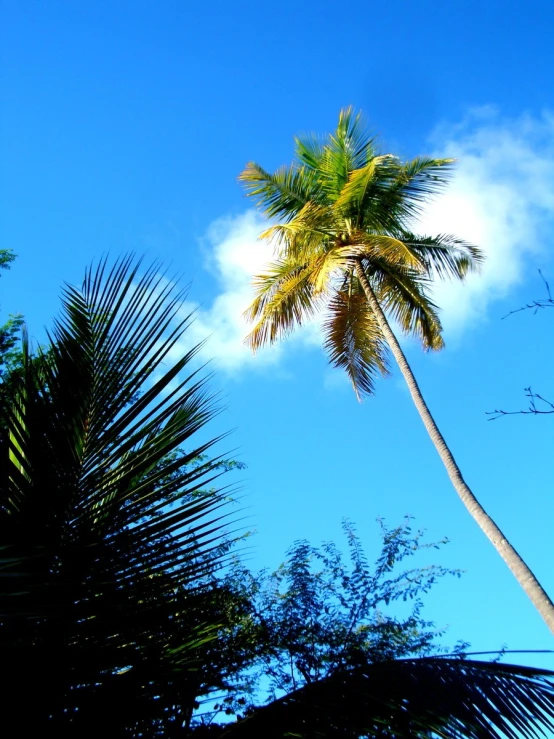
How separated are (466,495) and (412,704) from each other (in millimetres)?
7165

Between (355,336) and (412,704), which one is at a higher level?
(355,336)

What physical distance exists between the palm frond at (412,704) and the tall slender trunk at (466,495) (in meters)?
5.55

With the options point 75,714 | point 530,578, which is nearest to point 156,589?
point 75,714

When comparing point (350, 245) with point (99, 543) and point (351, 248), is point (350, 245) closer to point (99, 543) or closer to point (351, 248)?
point (351, 248)

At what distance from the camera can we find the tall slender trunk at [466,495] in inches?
313

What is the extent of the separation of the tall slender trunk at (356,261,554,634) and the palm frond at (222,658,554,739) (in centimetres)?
555

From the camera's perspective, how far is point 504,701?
265cm

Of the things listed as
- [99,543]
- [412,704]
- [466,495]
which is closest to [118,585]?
[99,543]

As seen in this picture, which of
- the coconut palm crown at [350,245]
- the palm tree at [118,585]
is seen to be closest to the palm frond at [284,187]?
the coconut palm crown at [350,245]

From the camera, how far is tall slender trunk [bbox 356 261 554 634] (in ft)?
26.1

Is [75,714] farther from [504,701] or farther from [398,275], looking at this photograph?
[398,275]

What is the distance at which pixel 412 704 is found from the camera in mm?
2486

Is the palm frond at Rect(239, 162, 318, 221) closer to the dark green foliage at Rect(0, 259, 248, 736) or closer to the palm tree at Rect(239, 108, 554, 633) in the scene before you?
the palm tree at Rect(239, 108, 554, 633)

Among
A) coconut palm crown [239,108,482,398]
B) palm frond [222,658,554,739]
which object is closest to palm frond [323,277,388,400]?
coconut palm crown [239,108,482,398]
